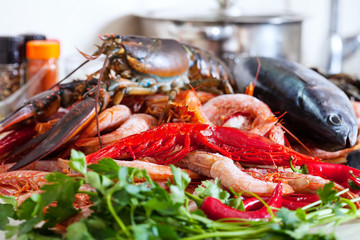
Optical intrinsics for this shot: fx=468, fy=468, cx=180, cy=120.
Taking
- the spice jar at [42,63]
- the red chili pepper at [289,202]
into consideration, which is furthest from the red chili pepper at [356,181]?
the spice jar at [42,63]

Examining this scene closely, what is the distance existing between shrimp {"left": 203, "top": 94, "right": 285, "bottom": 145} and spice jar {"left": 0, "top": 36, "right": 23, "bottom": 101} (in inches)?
35.2

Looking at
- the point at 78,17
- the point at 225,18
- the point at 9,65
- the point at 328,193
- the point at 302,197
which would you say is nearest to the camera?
the point at 328,193

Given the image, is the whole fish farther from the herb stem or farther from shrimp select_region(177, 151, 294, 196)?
the herb stem

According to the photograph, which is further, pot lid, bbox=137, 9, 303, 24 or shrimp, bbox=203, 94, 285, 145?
pot lid, bbox=137, 9, 303, 24

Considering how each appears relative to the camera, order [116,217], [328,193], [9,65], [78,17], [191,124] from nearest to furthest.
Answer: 1. [116,217]
2. [328,193]
3. [191,124]
4. [9,65]
5. [78,17]

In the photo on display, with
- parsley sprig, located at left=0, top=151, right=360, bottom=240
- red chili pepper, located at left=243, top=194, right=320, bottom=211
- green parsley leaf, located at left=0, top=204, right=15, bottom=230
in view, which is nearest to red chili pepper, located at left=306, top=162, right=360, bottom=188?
red chili pepper, located at left=243, top=194, right=320, bottom=211

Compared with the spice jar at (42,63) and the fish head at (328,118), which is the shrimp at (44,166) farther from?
the spice jar at (42,63)

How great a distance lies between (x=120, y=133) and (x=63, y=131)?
0.12m

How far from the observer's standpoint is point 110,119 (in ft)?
3.54

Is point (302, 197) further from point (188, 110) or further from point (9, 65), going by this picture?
point (9, 65)

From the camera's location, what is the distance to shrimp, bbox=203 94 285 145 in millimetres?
1076

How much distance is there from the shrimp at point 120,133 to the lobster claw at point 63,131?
0.04 meters

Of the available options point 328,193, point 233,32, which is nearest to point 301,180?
point 328,193

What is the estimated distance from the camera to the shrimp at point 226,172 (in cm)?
84
